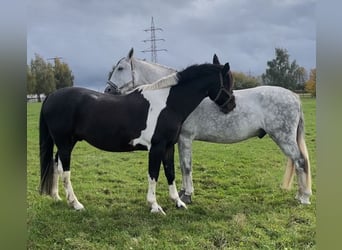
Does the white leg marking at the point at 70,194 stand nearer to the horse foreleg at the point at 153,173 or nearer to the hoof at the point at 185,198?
the horse foreleg at the point at 153,173

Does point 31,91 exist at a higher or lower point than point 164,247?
higher

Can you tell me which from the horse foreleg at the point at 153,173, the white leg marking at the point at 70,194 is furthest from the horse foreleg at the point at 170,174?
the white leg marking at the point at 70,194

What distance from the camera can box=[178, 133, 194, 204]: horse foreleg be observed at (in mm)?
2594

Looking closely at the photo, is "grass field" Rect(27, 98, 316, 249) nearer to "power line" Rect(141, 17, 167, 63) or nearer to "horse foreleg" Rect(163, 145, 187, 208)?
"horse foreleg" Rect(163, 145, 187, 208)

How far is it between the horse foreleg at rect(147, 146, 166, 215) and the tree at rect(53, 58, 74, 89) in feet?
2.48

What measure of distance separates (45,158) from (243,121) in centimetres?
153

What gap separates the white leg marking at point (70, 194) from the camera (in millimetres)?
2424

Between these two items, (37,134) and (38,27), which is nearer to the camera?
(38,27)

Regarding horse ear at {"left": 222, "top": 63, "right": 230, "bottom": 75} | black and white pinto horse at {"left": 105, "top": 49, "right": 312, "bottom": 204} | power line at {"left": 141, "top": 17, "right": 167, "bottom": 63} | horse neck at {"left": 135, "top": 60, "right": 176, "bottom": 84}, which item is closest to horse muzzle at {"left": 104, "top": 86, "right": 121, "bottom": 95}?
black and white pinto horse at {"left": 105, "top": 49, "right": 312, "bottom": 204}
